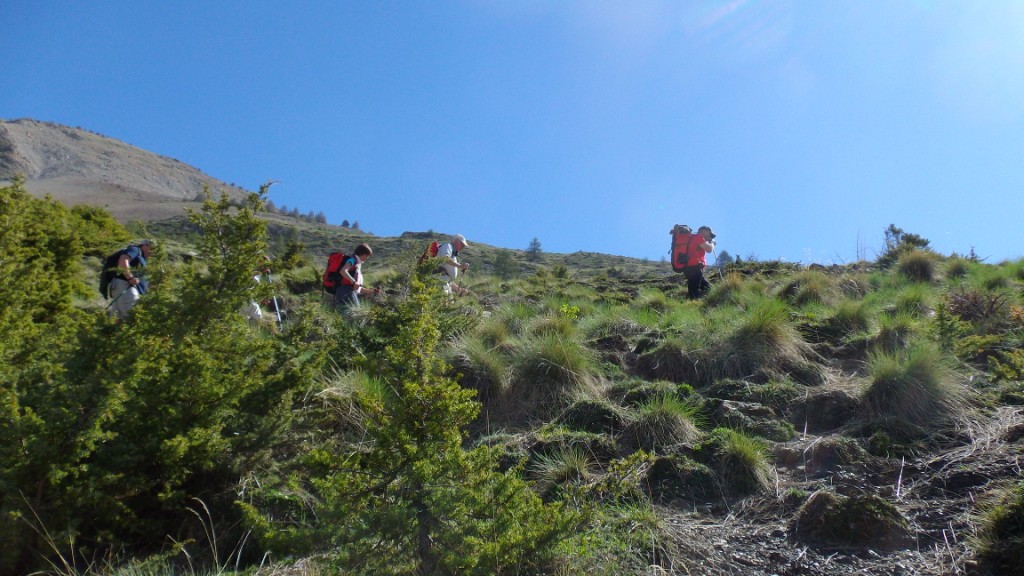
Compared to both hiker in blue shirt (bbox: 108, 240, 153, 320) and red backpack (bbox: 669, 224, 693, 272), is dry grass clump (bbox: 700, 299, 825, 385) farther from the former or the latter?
hiker in blue shirt (bbox: 108, 240, 153, 320)

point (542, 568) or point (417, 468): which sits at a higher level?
point (417, 468)

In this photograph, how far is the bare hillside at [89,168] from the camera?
3250 inches

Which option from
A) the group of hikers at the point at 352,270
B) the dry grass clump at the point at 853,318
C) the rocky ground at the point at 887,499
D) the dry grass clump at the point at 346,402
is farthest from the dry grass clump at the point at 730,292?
the dry grass clump at the point at 346,402

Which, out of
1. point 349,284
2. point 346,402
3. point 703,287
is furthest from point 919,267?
point 346,402

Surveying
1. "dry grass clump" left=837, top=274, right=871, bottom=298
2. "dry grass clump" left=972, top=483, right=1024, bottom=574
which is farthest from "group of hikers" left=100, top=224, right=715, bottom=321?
"dry grass clump" left=972, top=483, right=1024, bottom=574

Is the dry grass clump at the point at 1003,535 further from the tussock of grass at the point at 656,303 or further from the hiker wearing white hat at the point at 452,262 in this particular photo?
the hiker wearing white hat at the point at 452,262

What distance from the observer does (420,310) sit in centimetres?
323

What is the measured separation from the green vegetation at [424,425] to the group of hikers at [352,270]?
90cm

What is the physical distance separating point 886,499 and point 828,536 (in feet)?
1.89

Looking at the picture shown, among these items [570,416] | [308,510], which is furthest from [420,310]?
[570,416]

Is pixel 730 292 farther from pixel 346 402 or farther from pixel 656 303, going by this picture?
pixel 346 402

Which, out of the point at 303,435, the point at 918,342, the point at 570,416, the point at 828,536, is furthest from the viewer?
the point at 918,342

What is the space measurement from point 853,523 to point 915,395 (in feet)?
6.08

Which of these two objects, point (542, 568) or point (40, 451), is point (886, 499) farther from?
point (40, 451)
